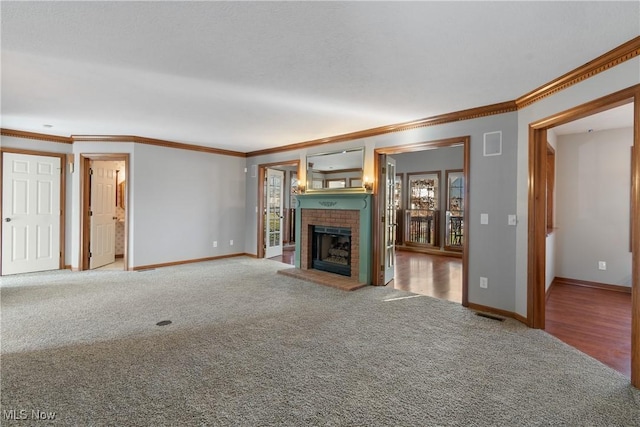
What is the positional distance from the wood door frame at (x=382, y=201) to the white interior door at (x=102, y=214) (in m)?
5.17

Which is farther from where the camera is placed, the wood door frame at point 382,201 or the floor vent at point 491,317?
the wood door frame at point 382,201

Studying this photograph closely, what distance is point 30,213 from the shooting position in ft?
17.6

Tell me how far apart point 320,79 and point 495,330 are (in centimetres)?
304

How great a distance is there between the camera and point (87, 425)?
1.77m

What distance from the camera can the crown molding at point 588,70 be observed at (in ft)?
7.41

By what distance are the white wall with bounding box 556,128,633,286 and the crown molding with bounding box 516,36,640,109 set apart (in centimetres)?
268

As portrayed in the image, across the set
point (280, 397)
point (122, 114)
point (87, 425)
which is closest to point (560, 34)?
point (280, 397)

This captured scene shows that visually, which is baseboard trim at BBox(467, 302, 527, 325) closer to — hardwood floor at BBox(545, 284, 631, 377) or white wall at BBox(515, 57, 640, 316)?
white wall at BBox(515, 57, 640, 316)

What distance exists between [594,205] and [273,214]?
237 inches

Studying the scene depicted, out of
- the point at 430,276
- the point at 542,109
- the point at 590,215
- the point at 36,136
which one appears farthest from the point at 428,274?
the point at 36,136

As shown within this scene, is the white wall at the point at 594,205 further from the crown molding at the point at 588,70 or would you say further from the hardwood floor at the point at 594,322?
the crown molding at the point at 588,70

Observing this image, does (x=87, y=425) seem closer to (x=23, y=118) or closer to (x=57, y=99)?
(x=57, y=99)

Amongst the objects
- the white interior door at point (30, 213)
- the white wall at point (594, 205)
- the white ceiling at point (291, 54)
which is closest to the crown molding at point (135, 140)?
the white interior door at point (30, 213)

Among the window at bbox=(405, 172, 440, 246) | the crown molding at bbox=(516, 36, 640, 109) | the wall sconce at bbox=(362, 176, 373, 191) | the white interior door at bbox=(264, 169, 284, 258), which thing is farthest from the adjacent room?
the window at bbox=(405, 172, 440, 246)
